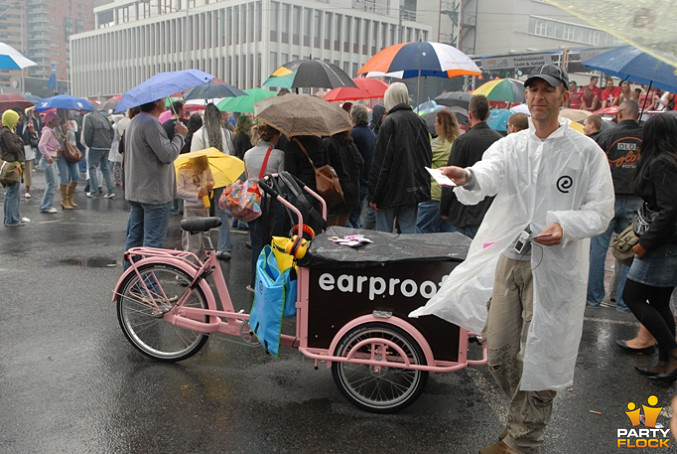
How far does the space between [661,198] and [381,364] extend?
2384 millimetres

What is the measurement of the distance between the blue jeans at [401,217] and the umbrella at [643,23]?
5.51m

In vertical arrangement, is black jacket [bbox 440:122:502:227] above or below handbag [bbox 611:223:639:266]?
above

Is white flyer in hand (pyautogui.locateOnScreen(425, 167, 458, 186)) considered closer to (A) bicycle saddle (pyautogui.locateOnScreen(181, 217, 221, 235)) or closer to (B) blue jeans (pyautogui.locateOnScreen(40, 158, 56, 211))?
(A) bicycle saddle (pyautogui.locateOnScreen(181, 217, 221, 235))

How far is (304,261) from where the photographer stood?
3809 millimetres

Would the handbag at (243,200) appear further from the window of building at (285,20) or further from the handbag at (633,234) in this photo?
the window of building at (285,20)

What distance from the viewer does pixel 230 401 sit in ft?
13.2

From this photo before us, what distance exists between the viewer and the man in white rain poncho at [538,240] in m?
2.95

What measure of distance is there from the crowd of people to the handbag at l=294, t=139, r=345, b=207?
5cm

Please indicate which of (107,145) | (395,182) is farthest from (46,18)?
(395,182)

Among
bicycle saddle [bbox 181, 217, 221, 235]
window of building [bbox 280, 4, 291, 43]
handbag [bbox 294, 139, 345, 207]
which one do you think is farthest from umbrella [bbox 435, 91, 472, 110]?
window of building [bbox 280, 4, 291, 43]

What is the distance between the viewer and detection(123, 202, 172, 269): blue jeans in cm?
588

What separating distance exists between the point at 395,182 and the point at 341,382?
279cm

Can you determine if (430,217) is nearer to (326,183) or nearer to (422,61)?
(326,183)

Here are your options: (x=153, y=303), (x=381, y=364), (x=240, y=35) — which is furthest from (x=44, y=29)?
(x=381, y=364)
